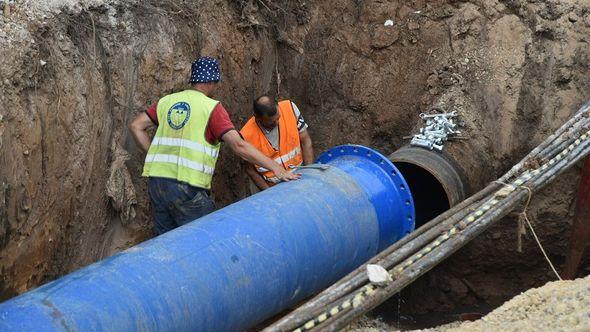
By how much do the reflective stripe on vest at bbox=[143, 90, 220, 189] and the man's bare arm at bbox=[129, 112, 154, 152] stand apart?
0.48ft

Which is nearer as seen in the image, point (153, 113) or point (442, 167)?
point (153, 113)

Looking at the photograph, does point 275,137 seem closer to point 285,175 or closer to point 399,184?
point 285,175

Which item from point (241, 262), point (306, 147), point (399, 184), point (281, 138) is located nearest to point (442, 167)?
point (399, 184)

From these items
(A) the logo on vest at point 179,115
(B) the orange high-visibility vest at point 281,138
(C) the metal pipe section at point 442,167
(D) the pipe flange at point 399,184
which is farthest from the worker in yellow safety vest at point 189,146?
(C) the metal pipe section at point 442,167

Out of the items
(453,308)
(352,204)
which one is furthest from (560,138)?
(453,308)

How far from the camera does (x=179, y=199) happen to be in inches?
251

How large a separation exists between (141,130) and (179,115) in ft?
1.48

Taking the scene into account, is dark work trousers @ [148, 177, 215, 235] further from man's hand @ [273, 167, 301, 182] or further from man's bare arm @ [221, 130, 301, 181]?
man's hand @ [273, 167, 301, 182]

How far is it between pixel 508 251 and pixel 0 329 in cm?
529

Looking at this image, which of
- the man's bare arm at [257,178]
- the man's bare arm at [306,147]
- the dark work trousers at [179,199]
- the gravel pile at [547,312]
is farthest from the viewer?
the man's bare arm at [306,147]

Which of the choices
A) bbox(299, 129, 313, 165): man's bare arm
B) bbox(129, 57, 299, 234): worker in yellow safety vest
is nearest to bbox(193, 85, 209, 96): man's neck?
bbox(129, 57, 299, 234): worker in yellow safety vest

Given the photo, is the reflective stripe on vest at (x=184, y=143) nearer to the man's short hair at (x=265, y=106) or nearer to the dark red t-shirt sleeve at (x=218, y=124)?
the dark red t-shirt sleeve at (x=218, y=124)

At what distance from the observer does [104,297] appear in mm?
4461

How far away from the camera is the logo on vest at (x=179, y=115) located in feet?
20.4
